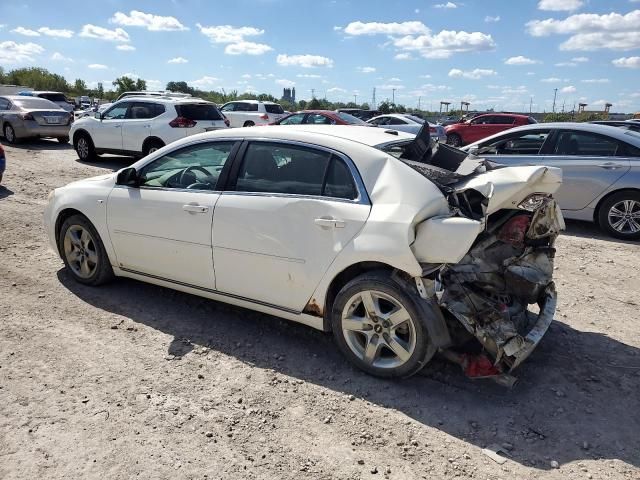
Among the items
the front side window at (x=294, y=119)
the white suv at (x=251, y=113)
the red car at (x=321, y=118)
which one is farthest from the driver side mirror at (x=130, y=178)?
the white suv at (x=251, y=113)

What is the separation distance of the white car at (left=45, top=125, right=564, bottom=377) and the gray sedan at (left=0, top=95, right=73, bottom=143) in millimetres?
13241

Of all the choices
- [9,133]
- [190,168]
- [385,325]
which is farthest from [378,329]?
[9,133]

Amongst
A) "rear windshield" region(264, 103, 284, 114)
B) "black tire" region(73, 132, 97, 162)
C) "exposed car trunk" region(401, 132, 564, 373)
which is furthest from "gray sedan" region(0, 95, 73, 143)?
"exposed car trunk" region(401, 132, 564, 373)

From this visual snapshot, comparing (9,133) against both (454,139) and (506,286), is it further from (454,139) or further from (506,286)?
(506,286)

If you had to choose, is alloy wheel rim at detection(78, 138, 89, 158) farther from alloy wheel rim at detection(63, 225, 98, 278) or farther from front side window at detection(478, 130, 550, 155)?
front side window at detection(478, 130, 550, 155)

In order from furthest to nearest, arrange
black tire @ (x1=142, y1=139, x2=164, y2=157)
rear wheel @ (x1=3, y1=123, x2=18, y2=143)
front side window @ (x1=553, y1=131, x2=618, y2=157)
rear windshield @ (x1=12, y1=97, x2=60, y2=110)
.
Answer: rear windshield @ (x1=12, y1=97, x2=60, y2=110) → rear wheel @ (x1=3, y1=123, x2=18, y2=143) → black tire @ (x1=142, y1=139, x2=164, y2=157) → front side window @ (x1=553, y1=131, x2=618, y2=157)

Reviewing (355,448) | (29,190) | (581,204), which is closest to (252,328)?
(355,448)

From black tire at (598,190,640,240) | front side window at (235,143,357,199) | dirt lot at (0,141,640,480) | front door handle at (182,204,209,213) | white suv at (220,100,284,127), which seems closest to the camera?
dirt lot at (0,141,640,480)

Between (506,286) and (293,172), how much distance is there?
1769mm

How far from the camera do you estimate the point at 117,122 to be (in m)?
12.7

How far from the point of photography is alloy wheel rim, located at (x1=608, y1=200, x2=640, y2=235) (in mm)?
7293

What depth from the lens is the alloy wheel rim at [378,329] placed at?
11.0 feet

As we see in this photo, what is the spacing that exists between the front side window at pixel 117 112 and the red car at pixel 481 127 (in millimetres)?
12646

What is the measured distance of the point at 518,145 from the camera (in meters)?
8.18
